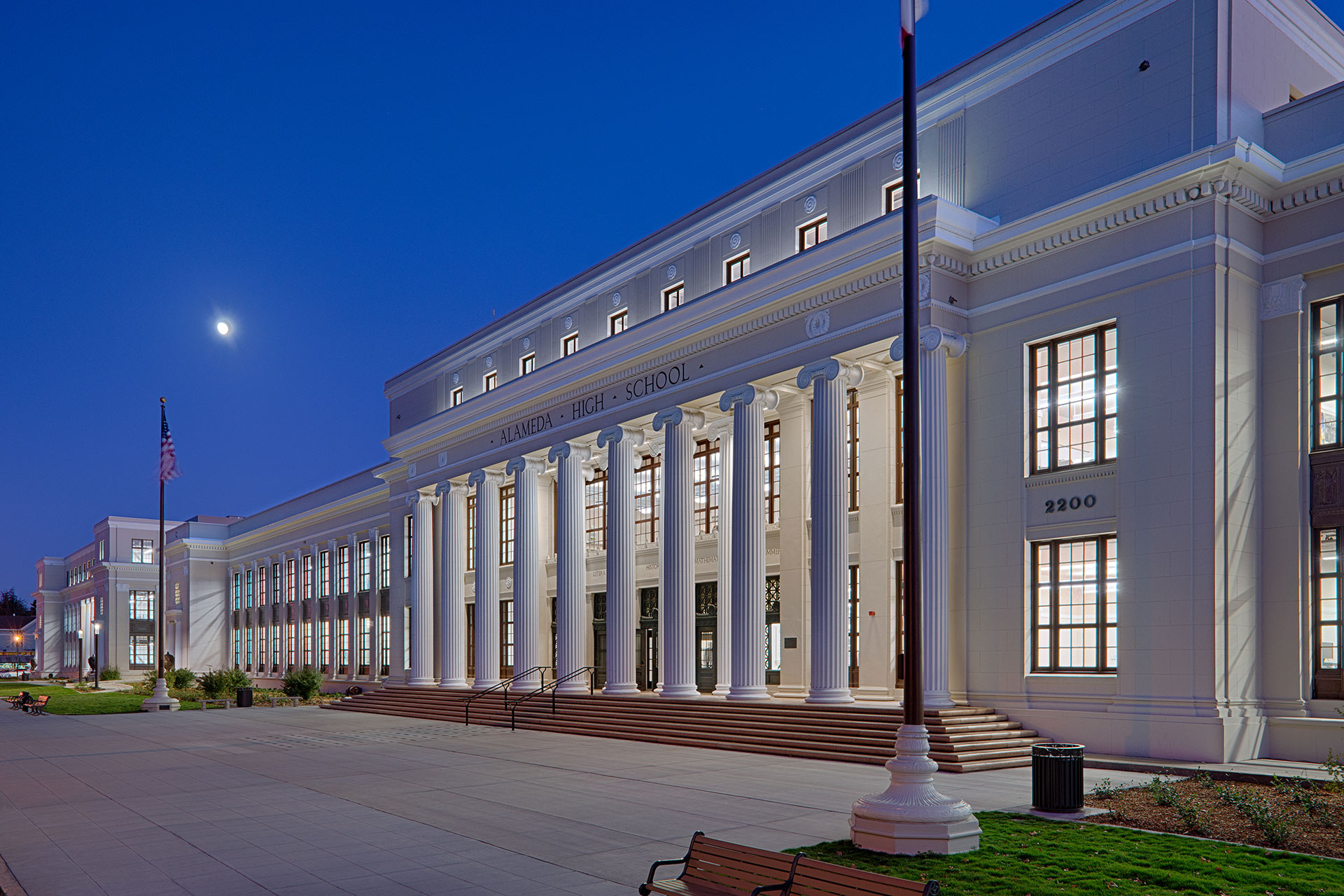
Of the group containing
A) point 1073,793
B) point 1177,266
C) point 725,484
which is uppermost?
point 1177,266

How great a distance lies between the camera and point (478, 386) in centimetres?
4597

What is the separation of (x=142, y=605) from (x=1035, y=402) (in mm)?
96443

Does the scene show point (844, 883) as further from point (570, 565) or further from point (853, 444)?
point (570, 565)

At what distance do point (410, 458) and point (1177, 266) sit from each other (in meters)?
33.6

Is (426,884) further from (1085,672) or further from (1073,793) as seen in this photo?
(1085,672)

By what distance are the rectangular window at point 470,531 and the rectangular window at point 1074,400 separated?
2969 cm

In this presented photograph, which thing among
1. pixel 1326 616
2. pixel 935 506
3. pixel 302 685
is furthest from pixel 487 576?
pixel 1326 616

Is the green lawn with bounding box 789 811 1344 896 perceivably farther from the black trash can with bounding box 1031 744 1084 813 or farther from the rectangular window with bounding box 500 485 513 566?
the rectangular window with bounding box 500 485 513 566

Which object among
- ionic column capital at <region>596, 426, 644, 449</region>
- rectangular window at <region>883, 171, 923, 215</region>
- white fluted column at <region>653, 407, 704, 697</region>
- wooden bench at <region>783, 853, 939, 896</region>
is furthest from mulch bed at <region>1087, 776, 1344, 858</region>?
ionic column capital at <region>596, 426, 644, 449</region>

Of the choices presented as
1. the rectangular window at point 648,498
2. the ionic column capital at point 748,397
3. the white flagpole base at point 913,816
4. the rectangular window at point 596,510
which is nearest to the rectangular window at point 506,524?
the rectangular window at point 596,510

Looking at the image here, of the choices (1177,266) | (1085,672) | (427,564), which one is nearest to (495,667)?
(427,564)

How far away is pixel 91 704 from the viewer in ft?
169

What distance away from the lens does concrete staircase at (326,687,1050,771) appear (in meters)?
21.4

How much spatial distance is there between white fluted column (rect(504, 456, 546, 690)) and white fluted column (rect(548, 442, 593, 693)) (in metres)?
2.44
